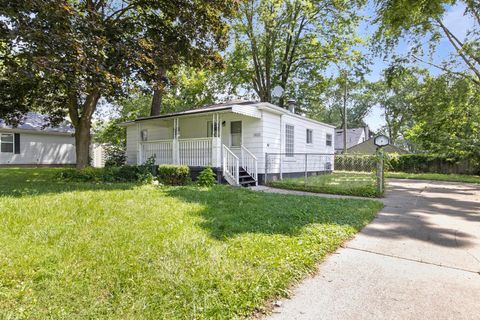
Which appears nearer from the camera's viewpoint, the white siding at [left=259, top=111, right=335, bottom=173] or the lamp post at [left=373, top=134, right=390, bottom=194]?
the lamp post at [left=373, top=134, right=390, bottom=194]

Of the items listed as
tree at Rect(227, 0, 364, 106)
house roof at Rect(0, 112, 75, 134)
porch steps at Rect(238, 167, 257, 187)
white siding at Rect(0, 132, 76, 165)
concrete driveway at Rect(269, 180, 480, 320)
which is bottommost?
concrete driveway at Rect(269, 180, 480, 320)

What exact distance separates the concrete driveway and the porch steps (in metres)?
5.74

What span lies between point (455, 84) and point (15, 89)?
20.6m

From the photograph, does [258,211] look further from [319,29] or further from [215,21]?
[319,29]

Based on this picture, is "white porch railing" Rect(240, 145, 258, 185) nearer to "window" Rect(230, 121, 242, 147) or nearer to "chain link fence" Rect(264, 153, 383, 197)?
"chain link fence" Rect(264, 153, 383, 197)

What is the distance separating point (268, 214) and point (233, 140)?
283 inches

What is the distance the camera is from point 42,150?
66.7ft

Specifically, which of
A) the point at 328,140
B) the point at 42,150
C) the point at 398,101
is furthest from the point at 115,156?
the point at 398,101

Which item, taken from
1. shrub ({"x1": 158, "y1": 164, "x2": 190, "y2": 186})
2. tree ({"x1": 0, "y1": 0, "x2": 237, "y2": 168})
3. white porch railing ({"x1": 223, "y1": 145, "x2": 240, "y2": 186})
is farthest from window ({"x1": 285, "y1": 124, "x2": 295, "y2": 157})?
shrub ({"x1": 158, "y1": 164, "x2": 190, "y2": 186})

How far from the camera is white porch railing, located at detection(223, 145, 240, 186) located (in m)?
9.74

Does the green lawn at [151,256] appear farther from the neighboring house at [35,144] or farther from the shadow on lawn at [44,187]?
the neighboring house at [35,144]

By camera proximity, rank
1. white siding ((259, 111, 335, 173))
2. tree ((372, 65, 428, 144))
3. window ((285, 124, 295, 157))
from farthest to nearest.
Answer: tree ((372, 65, 428, 144)) < window ((285, 124, 295, 157)) < white siding ((259, 111, 335, 173))

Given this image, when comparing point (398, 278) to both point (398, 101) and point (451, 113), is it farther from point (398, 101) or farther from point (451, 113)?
point (398, 101)

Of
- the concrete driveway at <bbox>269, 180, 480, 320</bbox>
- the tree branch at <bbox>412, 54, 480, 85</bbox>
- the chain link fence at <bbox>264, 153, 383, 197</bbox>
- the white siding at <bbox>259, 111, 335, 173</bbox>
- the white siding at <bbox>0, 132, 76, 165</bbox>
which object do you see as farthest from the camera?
the white siding at <bbox>0, 132, 76, 165</bbox>
